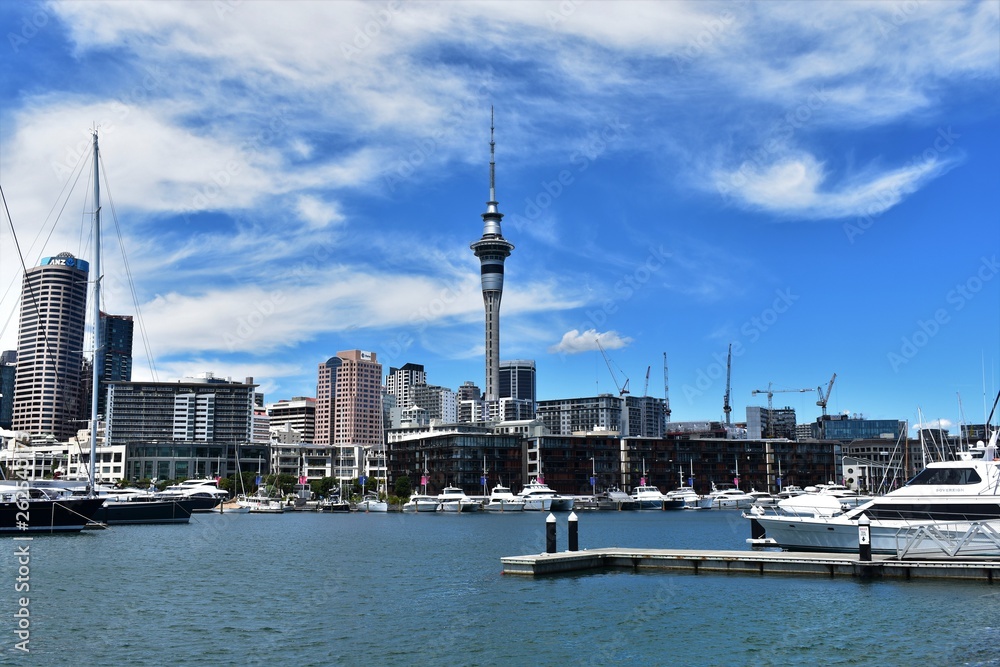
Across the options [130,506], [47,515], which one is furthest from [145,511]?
[47,515]

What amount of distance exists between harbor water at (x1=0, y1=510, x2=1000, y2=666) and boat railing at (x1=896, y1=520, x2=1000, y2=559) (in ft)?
15.6

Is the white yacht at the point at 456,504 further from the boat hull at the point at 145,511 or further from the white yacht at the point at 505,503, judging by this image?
the boat hull at the point at 145,511

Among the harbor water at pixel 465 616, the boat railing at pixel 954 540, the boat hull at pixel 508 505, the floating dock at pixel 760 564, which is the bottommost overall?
the boat hull at pixel 508 505

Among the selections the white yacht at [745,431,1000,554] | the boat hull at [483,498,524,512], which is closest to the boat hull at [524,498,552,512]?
the boat hull at [483,498,524,512]

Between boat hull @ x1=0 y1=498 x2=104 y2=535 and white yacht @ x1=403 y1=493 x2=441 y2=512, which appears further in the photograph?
white yacht @ x1=403 y1=493 x2=441 y2=512

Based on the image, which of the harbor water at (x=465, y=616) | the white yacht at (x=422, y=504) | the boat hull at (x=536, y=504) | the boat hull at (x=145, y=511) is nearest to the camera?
the harbor water at (x=465, y=616)

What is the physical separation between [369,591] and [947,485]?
1389 inches

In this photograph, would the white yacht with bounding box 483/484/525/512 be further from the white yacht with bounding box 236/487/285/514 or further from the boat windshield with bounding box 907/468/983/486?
the boat windshield with bounding box 907/468/983/486

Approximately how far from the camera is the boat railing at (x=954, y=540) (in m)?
53.2

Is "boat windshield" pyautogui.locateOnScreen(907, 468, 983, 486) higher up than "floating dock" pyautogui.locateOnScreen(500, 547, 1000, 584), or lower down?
higher up

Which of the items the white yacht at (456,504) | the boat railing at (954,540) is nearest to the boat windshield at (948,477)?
the boat railing at (954,540)

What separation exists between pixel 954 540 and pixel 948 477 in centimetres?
450

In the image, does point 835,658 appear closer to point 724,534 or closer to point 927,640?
point 927,640

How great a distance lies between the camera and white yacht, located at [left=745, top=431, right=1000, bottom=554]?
2154 inches
